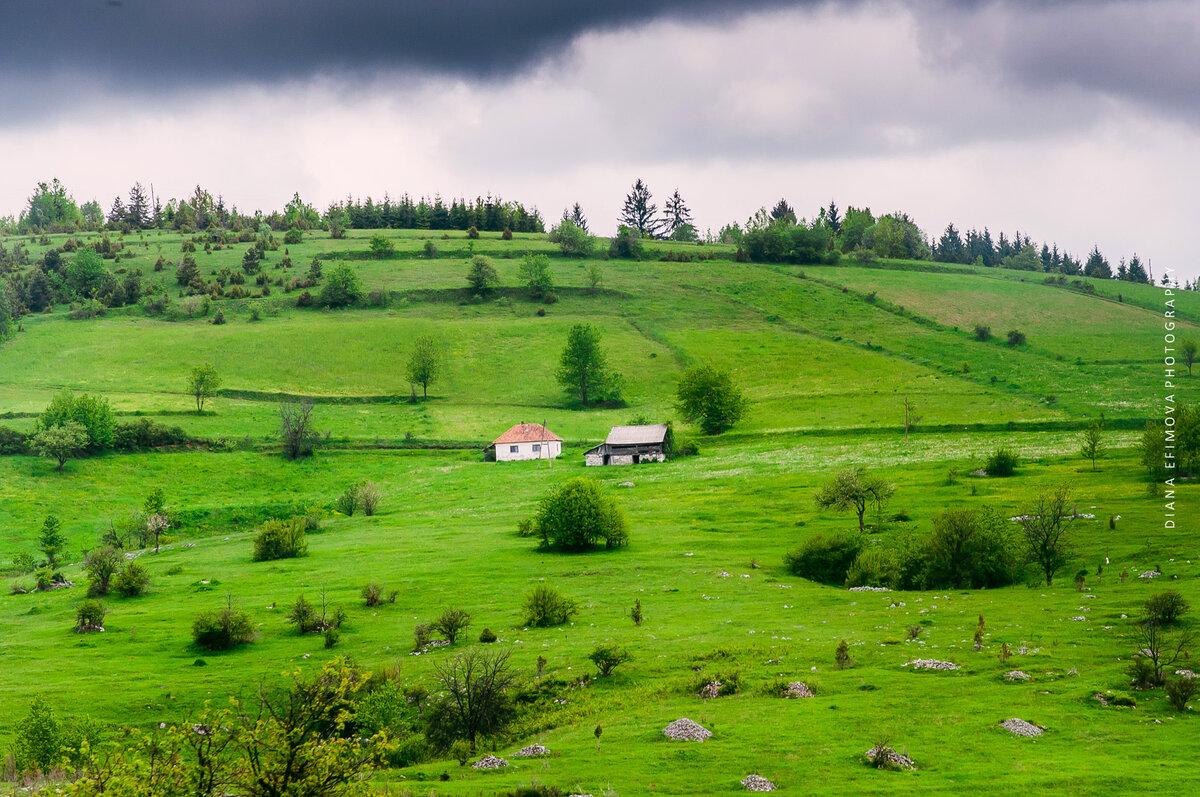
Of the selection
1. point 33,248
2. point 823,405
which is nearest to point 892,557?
point 823,405

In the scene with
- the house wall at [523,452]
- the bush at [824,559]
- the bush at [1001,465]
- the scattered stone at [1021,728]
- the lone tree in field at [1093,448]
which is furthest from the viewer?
the house wall at [523,452]

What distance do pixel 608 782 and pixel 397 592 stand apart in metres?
29.8

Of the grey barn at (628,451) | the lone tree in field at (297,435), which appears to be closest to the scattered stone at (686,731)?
the grey barn at (628,451)

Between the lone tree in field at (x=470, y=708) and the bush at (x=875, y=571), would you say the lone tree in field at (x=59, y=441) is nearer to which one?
the lone tree in field at (x=470, y=708)

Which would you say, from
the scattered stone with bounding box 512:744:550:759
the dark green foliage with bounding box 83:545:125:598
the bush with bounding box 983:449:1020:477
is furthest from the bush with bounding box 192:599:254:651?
the bush with bounding box 983:449:1020:477

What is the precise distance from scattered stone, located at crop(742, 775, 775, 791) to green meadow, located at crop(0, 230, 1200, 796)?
0.60 m

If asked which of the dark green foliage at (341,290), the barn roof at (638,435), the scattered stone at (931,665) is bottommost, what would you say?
the barn roof at (638,435)

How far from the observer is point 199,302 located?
16550 centimetres

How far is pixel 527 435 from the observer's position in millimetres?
108562

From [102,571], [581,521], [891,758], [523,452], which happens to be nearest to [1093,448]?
[581,521]

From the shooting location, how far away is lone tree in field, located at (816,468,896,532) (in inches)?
2682

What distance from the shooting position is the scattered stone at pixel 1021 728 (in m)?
28.9

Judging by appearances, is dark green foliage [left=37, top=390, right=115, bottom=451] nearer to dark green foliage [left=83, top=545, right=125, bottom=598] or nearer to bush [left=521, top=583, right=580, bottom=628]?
dark green foliage [left=83, top=545, right=125, bottom=598]

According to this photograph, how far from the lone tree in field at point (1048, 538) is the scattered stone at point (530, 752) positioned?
34.8 m
